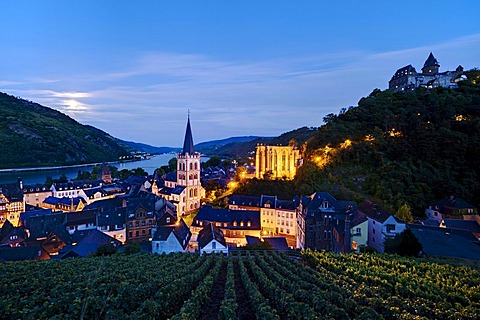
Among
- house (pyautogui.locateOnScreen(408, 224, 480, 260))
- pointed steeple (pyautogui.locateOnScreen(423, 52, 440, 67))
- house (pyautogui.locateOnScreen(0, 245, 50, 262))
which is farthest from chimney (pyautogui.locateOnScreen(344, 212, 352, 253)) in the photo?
pointed steeple (pyautogui.locateOnScreen(423, 52, 440, 67))

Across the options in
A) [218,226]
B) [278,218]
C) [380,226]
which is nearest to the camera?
[380,226]

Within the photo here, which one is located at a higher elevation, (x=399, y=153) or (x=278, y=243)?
(x=399, y=153)

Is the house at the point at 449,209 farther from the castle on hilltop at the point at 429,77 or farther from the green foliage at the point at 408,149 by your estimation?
the castle on hilltop at the point at 429,77

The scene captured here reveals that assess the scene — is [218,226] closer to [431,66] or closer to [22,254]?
[22,254]

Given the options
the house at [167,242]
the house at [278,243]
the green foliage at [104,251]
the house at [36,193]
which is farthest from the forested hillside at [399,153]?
the house at [36,193]

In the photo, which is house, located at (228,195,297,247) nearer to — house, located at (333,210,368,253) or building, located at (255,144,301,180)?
house, located at (333,210,368,253)

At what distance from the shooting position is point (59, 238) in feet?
110

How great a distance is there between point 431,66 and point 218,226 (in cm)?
7102

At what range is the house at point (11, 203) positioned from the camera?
45.6 meters

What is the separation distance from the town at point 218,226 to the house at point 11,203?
13 centimetres

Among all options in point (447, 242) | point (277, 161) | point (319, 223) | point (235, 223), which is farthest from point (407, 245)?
point (277, 161)

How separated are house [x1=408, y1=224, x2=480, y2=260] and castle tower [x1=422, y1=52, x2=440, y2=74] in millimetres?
61628

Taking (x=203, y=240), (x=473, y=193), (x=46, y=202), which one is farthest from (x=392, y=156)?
(x=46, y=202)

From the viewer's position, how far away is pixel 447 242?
26.5 meters
